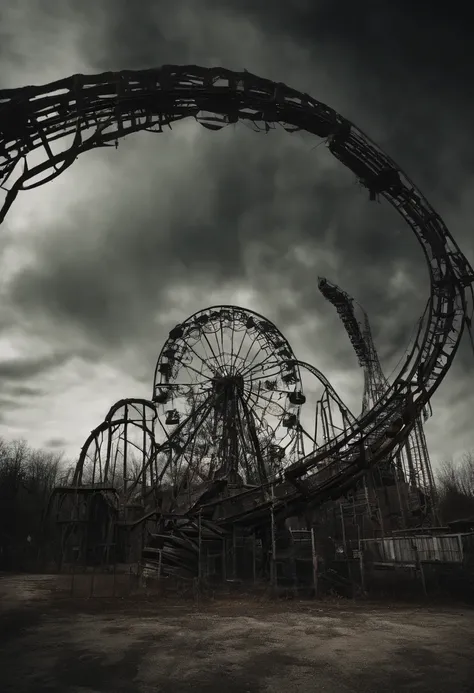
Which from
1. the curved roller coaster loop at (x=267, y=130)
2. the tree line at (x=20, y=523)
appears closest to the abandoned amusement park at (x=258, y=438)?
the curved roller coaster loop at (x=267, y=130)

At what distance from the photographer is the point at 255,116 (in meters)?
13.7

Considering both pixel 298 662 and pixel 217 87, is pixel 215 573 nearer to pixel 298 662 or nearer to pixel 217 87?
pixel 298 662

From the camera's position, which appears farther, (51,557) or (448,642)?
(51,557)

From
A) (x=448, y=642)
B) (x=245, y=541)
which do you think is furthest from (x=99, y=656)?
(x=245, y=541)

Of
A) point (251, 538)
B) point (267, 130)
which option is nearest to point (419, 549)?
point (251, 538)

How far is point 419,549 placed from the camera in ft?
56.7

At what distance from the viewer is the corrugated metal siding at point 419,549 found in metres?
15.4

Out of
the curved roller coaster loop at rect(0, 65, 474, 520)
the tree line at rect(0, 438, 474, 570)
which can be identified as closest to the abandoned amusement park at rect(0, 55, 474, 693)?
the curved roller coaster loop at rect(0, 65, 474, 520)

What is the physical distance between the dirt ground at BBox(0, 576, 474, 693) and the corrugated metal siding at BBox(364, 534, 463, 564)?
267 centimetres

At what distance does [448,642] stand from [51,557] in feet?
151

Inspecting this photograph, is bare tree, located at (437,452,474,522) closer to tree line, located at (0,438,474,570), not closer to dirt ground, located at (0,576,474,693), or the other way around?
tree line, located at (0,438,474,570)

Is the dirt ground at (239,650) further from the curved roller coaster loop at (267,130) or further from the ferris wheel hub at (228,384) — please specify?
the ferris wheel hub at (228,384)

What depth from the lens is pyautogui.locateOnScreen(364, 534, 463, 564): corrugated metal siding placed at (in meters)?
15.4

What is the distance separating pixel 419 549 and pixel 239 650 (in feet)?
38.0
